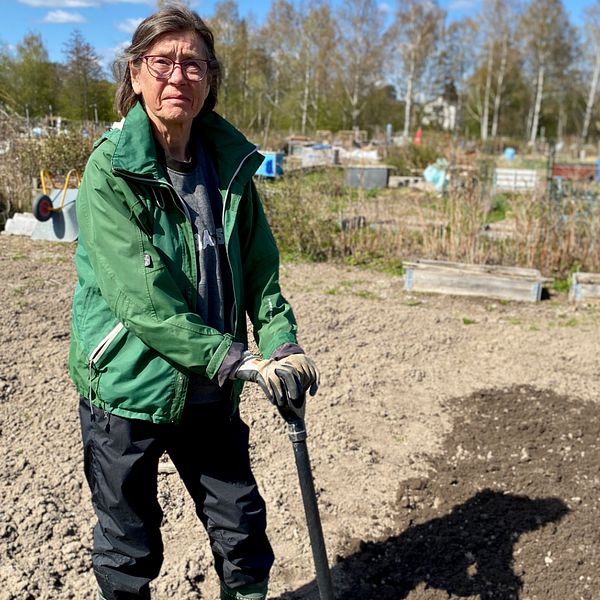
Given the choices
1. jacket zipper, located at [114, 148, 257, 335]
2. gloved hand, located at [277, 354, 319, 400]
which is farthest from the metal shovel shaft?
jacket zipper, located at [114, 148, 257, 335]

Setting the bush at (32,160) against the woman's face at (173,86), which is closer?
the woman's face at (173,86)

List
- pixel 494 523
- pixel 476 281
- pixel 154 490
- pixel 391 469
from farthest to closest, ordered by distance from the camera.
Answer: pixel 476 281 < pixel 391 469 < pixel 494 523 < pixel 154 490

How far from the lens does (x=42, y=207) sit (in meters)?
7.80

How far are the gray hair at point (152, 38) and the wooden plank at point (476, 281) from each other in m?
4.95

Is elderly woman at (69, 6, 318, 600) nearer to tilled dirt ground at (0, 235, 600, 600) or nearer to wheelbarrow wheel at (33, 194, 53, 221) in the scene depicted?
tilled dirt ground at (0, 235, 600, 600)

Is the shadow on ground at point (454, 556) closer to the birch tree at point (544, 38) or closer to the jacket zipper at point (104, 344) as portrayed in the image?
the jacket zipper at point (104, 344)

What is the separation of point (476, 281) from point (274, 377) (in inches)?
204

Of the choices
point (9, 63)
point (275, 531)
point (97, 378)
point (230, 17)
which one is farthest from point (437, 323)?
point (230, 17)

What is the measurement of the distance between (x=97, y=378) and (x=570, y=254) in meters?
6.22

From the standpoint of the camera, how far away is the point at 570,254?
7.05 metres

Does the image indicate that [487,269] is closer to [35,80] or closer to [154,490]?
[154,490]

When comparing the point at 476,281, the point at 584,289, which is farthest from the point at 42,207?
the point at 584,289

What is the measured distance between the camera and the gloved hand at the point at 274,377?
160 cm

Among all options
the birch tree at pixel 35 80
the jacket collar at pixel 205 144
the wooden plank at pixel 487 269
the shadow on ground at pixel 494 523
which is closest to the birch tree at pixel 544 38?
the birch tree at pixel 35 80
